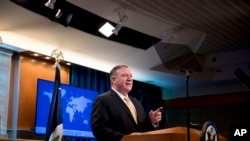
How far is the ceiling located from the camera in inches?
164

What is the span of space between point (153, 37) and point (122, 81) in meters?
2.70

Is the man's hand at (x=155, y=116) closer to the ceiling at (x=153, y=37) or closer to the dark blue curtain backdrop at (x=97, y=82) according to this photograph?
the ceiling at (x=153, y=37)

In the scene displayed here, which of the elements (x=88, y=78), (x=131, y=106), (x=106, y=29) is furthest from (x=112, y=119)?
(x=88, y=78)

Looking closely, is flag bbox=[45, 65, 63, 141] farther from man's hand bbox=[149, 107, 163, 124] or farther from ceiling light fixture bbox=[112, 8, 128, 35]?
man's hand bbox=[149, 107, 163, 124]

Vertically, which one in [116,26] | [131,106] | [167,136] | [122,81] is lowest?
[167,136]

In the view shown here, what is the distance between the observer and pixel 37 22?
4.09 meters

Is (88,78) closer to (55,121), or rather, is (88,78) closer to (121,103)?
(55,121)

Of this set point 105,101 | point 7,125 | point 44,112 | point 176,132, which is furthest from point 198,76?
point 176,132

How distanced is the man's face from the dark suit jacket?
0.06m

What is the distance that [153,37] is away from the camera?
5160mm

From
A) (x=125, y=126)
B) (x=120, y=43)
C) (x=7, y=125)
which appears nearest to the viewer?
(x=125, y=126)

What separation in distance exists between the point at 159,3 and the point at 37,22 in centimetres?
→ 128

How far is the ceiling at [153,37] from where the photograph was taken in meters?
4.16

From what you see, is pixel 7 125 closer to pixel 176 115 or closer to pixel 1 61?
pixel 1 61
